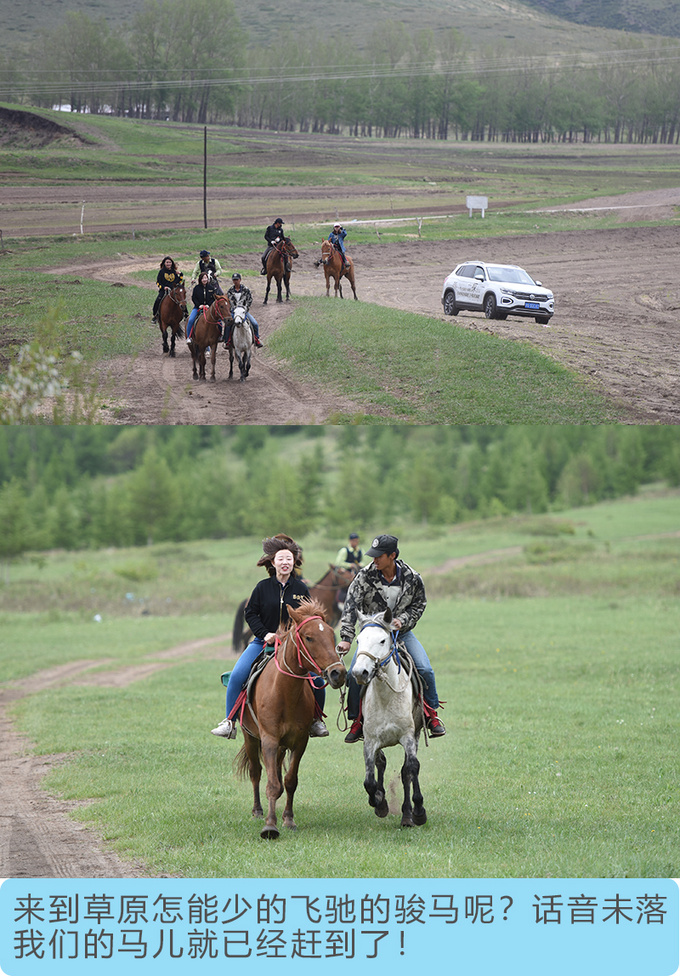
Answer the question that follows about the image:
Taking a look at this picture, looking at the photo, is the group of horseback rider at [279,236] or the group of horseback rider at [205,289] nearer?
the group of horseback rider at [205,289]

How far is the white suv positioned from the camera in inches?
1131

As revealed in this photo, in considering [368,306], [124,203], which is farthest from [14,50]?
[368,306]

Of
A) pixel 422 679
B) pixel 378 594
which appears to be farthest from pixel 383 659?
pixel 422 679

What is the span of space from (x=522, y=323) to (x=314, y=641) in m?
23.5

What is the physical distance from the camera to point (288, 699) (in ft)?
27.7

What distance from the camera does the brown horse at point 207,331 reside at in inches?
864

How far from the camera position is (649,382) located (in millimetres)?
27016

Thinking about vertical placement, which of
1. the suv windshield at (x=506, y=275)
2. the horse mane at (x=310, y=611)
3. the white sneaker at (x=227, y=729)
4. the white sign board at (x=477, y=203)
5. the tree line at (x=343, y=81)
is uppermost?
the tree line at (x=343, y=81)

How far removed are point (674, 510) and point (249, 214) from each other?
29.9 metres

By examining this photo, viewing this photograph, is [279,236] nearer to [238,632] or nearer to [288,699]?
[238,632]

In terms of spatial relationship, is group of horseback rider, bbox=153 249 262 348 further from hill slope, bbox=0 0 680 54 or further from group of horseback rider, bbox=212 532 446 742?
hill slope, bbox=0 0 680 54

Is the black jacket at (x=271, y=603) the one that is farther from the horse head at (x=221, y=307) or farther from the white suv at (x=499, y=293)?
the white suv at (x=499, y=293)

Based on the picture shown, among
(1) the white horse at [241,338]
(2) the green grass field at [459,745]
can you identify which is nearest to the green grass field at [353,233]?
(1) the white horse at [241,338]

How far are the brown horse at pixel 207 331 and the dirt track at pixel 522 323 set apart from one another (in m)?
0.62
